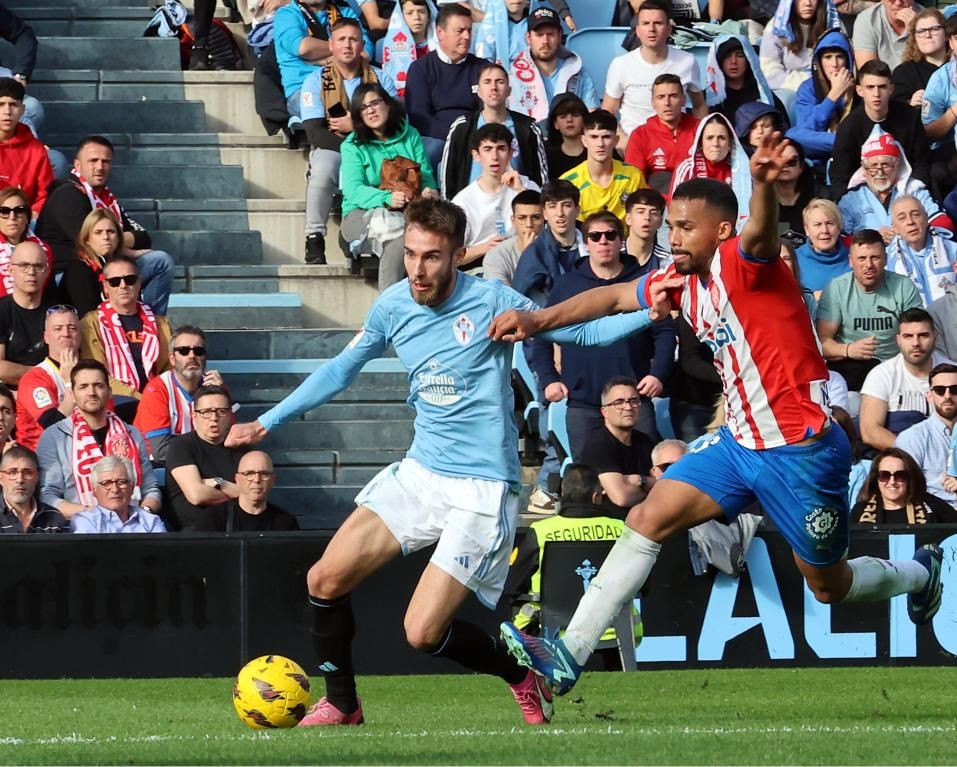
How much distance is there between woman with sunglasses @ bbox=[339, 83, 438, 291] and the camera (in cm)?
1457

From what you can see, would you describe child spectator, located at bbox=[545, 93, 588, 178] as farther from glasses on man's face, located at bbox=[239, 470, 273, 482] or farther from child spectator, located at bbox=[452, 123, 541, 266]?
glasses on man's face, located at bbox=[239, 470, 273, 482]

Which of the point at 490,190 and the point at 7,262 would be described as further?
the point at 490,190

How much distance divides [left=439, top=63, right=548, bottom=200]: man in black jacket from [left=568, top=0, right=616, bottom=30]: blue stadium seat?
375 centimetres

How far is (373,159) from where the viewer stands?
48.6 feet

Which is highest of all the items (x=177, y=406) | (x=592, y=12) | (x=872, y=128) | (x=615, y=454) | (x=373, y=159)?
(x=592, y=12)

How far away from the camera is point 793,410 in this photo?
774 cm

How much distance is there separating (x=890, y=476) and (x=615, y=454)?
189 cm

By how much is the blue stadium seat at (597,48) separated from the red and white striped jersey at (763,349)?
983 centimetres

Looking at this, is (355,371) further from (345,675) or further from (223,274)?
(223,274)

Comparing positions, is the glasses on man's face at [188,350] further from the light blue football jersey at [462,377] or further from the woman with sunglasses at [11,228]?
the light blue football jersey at [462,377]

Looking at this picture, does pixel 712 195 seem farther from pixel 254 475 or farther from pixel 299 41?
pixel 299 41

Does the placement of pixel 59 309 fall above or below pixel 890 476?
above

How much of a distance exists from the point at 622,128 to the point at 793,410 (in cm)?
866

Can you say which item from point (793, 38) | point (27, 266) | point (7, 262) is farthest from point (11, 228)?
point (793, 38)
